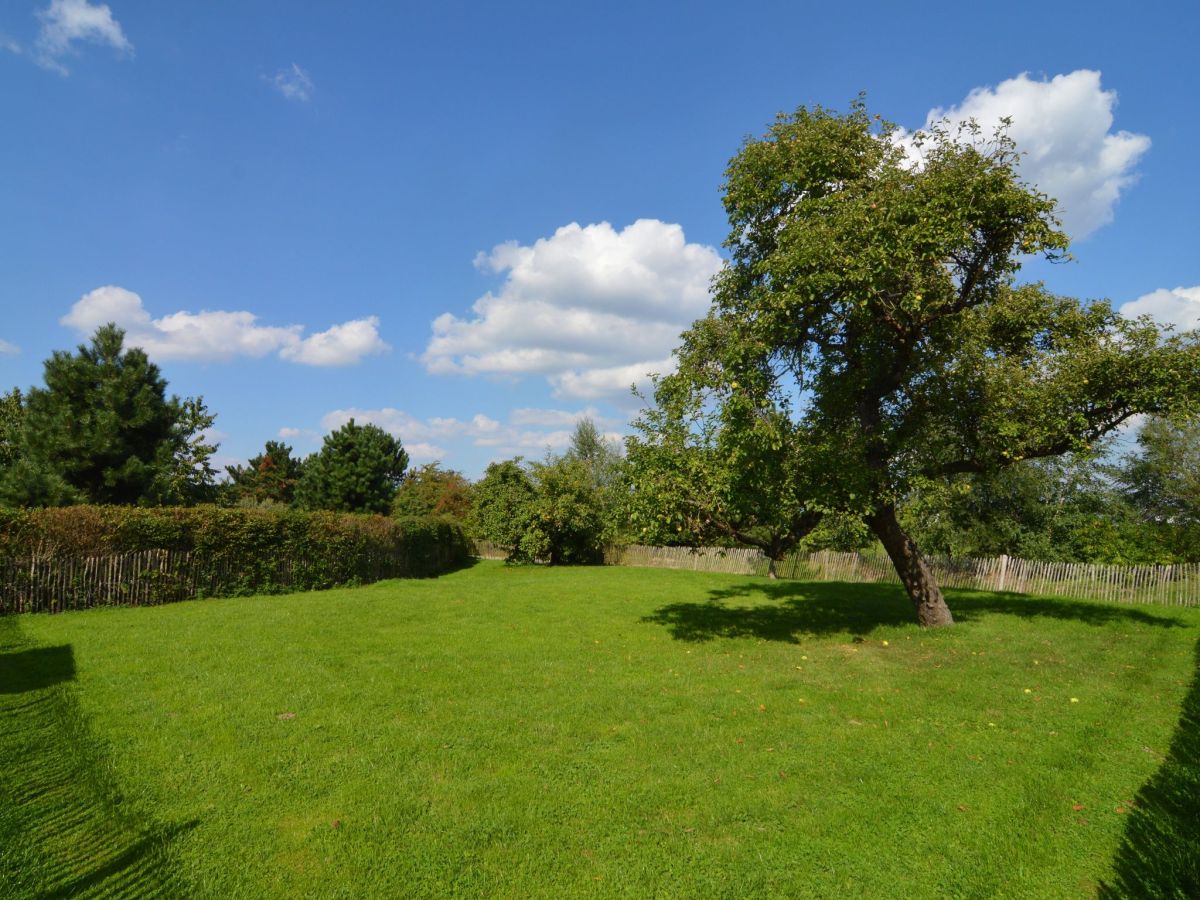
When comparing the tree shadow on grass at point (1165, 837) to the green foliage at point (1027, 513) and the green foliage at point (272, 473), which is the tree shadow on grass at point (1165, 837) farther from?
the green foliage at point (272, 473)

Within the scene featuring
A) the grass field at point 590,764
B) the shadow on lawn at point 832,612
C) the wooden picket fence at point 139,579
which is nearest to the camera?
the grass field at point 590,764

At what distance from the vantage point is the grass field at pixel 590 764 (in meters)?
4.16

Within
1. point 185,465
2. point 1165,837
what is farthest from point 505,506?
point 1165,837

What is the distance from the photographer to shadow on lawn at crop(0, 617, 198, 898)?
389 centimetres

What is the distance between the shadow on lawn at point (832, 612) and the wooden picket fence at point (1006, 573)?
158 centimetres

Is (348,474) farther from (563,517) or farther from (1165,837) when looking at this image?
(1165,837)

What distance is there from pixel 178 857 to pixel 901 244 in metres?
11.2

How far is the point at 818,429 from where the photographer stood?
12539 mm

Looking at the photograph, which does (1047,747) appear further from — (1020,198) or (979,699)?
(1020,198)

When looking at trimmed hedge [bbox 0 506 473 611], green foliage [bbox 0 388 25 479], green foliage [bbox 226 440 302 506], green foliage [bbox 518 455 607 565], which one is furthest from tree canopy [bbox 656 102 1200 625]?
green foliage [bbox 226 440 302 506]

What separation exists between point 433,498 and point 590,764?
42936 millimetres

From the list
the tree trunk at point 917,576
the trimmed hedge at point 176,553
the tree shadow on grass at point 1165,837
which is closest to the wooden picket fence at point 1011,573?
the tree trunk at point 917,576

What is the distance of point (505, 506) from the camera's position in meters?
31.2

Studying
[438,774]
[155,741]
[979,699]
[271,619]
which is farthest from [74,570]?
[979,699]
